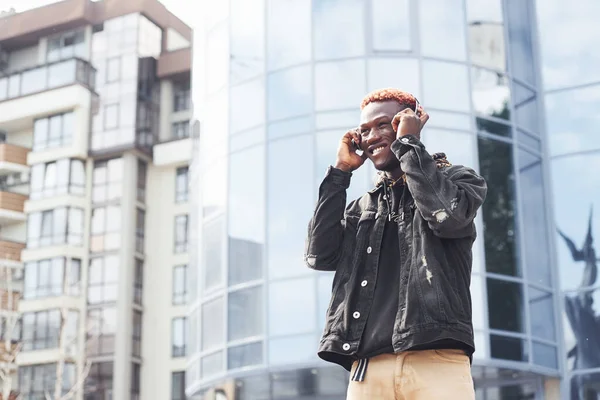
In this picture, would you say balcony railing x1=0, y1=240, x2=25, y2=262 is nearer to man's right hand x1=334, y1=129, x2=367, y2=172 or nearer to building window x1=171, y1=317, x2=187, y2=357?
building window x1=171, y1=317, x2=187, y2=357

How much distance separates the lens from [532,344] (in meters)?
18.1

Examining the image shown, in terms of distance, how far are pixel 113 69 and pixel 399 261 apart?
130 ft

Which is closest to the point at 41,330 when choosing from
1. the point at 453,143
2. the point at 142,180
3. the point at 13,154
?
the point at 142,180

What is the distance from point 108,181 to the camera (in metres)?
41.4

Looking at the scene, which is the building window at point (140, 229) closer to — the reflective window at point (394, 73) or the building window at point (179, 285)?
the building window at point (179, 285)

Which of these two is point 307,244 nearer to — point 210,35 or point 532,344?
point 532,344

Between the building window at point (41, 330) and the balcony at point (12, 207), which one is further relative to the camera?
the balcony at point (12, 207)

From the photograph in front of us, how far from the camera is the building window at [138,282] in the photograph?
40781 mm

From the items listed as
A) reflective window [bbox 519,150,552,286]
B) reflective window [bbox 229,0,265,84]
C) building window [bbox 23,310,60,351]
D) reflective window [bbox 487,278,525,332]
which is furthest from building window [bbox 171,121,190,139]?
reflective window [bbox 487,278,525,332]

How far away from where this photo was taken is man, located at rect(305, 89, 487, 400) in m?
3.16

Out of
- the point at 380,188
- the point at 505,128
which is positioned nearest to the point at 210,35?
the point at 505,128

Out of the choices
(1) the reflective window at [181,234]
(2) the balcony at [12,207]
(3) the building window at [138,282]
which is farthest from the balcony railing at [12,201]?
(3) the building window at [138,282]

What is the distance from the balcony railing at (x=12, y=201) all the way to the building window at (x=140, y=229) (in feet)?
15.2

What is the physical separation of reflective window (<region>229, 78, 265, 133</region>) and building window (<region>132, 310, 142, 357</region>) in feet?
70.9
